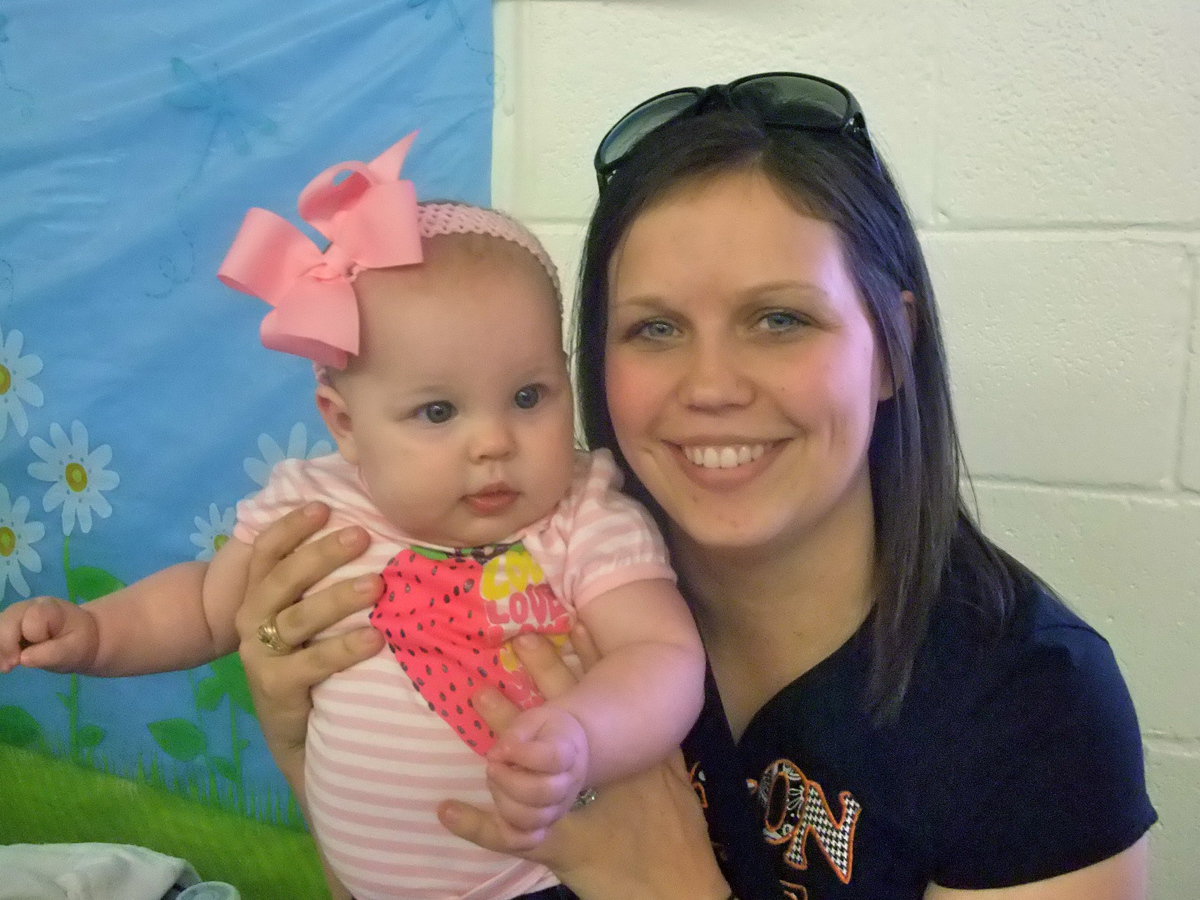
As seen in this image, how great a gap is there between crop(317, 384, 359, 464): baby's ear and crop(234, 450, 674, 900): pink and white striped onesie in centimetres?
8

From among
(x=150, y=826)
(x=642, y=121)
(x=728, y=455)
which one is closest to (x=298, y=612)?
(x=728, y=455)

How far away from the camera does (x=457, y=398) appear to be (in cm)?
78

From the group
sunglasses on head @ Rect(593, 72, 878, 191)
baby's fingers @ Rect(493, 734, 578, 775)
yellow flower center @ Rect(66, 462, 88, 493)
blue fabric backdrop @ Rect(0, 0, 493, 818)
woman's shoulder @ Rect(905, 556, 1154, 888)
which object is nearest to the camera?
baby's fingers @ Rect(493, 734, 578, 775)

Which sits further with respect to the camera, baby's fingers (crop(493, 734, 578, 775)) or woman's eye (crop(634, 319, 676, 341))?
woman's eye (crop(634, 319, 676, 341))

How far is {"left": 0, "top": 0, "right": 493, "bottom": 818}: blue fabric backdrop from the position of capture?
4.26ft

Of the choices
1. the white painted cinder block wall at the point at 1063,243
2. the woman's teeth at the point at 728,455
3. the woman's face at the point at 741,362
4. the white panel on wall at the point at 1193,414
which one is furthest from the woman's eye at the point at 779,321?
the white panel on wall at the point at 1193,414

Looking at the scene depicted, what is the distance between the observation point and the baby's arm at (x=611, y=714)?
0.56 metres

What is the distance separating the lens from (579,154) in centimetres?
137

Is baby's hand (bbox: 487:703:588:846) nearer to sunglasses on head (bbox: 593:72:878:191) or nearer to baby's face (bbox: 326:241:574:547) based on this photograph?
baby's face (bbox: 326:241:574:547)

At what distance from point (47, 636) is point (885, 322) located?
78cm

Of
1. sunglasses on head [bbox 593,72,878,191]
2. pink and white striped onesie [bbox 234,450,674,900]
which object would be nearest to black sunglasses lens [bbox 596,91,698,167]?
sunglasses on head [bbox 593,72,878,191]

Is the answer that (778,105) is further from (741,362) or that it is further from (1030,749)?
(1030,749)

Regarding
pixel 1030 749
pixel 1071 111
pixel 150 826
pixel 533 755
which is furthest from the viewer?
pixel 150 826

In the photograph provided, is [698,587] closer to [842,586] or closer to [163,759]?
[842,586]
